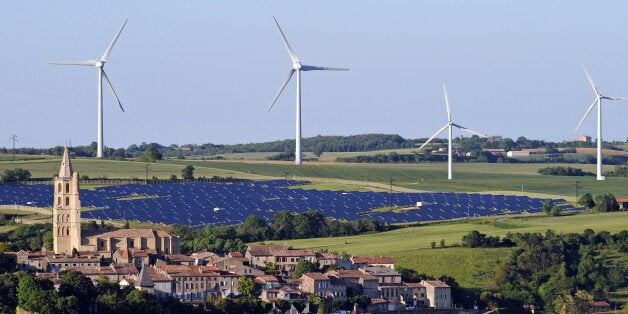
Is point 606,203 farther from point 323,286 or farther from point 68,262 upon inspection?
point 68,262

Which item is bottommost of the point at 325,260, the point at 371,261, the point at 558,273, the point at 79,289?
the point at 558,273

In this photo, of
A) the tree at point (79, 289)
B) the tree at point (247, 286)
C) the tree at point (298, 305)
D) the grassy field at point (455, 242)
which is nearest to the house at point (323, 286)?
the tree at point (298, 305)

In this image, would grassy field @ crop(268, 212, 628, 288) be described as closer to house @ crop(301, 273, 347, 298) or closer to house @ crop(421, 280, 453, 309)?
house @ crop(421, 280, 453, 309)

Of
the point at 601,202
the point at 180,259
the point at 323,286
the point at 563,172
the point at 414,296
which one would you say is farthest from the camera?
the point at 563,172

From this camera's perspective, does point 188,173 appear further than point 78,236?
Yes

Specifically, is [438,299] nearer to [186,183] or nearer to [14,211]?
[14,211]

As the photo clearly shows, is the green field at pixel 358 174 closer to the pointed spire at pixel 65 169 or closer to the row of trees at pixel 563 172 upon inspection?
the row of trees at pixel 563 172

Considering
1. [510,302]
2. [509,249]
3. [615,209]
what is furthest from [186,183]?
[510,302]

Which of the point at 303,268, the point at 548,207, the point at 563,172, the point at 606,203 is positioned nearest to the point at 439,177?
the point at 563,172
